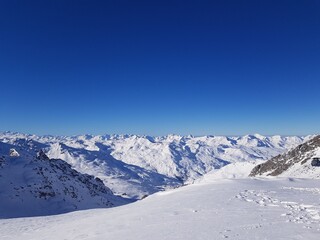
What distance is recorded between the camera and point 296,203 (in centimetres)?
1841

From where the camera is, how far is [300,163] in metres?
80.7

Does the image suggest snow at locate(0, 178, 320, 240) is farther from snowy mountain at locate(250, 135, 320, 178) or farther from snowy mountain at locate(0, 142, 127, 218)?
snowy mountain at locate(250, 135, 320, 178)

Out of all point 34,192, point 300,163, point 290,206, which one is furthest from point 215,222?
A: point 300,163

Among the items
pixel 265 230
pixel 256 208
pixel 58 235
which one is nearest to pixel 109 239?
pixel 58 235

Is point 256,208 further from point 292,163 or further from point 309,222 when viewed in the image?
point 292,163

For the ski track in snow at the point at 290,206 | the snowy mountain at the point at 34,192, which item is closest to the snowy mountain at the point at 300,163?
the snowy mountain at the point at 34,192

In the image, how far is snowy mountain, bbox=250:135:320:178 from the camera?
7158 cm

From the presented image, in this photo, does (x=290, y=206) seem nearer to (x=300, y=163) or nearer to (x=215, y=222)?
(x=215, y=222)

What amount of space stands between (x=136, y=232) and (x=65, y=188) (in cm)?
5623

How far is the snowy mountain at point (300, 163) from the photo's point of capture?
71.6m

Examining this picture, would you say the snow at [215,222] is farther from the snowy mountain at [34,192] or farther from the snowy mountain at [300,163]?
the snowy mountain at [300,163]

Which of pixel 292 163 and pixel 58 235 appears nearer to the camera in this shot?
pixel 58 235

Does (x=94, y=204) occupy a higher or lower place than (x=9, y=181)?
lower

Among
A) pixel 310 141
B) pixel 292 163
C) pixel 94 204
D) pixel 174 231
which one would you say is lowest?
pixel 94 204
